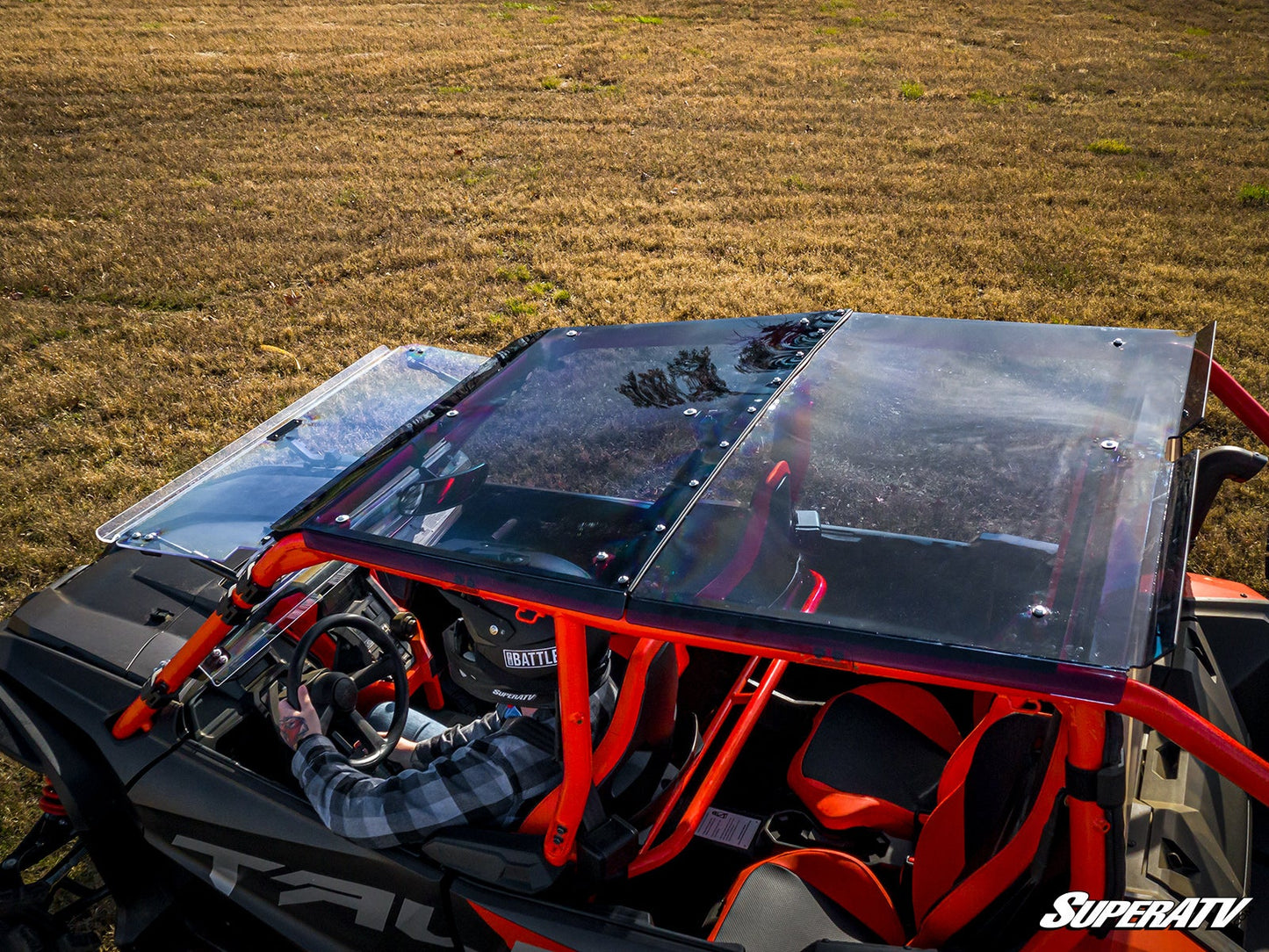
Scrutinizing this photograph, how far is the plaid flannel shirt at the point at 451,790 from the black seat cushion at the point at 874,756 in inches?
30.2

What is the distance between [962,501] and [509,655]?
3.35ft

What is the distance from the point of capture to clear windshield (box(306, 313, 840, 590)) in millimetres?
1990

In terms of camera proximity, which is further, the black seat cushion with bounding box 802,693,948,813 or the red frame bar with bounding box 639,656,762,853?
the black seat cushion with bounding box 802,693,948,813

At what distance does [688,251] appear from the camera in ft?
23.1

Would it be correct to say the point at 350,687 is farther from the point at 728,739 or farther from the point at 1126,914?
the point at 1126,914

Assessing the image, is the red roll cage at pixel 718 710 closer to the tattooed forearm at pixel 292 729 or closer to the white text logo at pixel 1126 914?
the white text logo at pixel 1126 914

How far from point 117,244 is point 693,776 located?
23.0ft

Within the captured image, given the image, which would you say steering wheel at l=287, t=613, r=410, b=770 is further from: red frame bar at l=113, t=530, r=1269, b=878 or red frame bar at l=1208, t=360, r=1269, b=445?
red frame bar at l=1208, t=360, r=1269, b=445

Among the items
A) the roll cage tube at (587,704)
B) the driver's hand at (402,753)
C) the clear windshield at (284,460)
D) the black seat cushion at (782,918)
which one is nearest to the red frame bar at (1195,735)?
the roll cage tube at (587,704)

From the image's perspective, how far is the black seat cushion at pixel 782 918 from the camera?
6.55ft

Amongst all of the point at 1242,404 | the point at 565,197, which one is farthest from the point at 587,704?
the point at 565,197

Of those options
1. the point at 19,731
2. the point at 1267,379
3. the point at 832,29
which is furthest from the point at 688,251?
the point at 832,29

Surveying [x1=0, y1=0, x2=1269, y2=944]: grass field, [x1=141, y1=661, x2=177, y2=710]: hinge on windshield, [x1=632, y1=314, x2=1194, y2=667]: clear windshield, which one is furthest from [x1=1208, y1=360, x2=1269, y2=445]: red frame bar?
[x1=141, y1=661, x2=177, y2=710]: hinge on windshield

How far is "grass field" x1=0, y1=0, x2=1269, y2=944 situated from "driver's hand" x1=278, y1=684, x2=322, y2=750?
2608 mm
